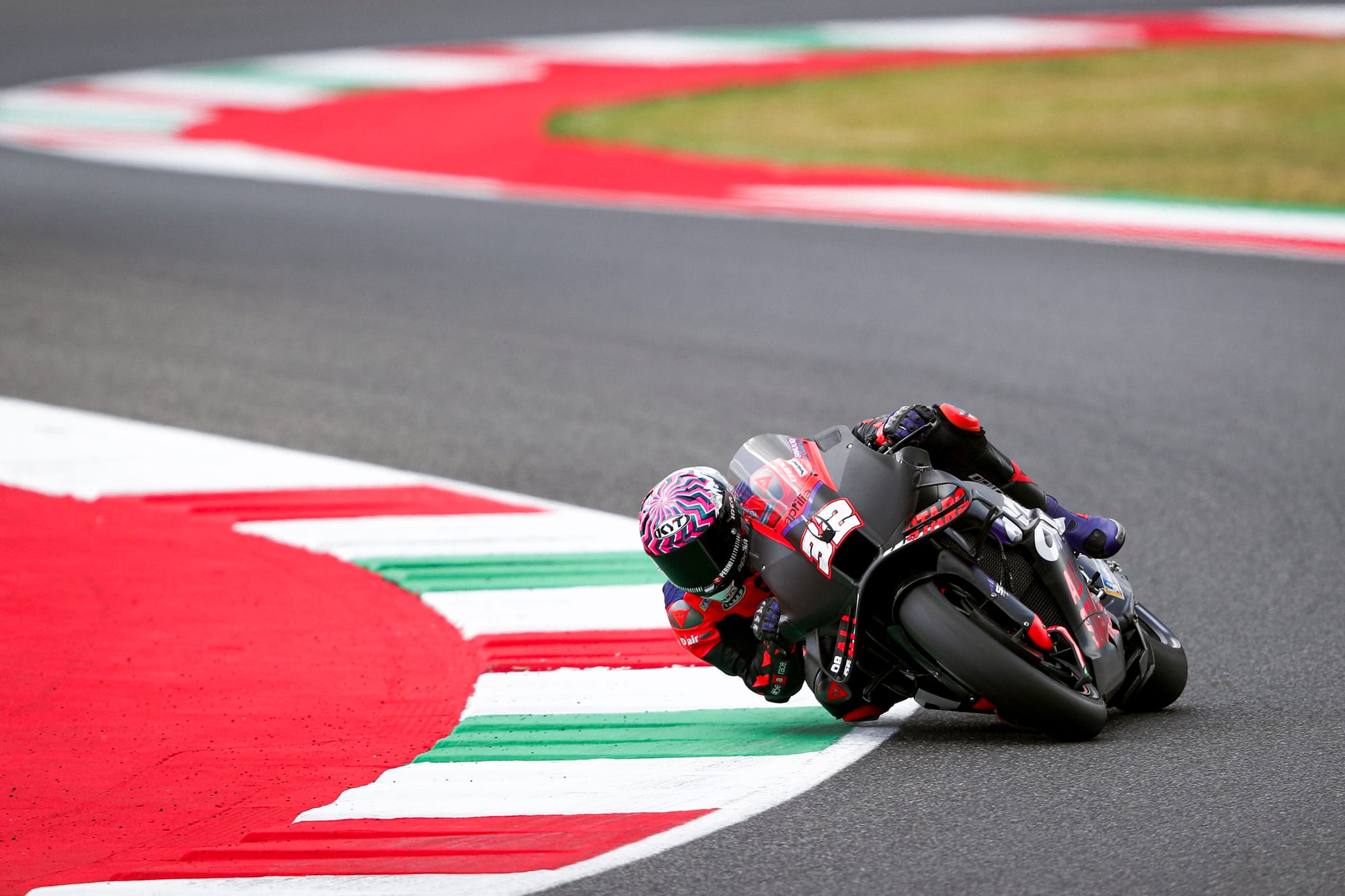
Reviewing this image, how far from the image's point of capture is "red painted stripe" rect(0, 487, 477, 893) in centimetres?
505

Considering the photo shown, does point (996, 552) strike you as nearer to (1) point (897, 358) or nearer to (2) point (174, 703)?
(2) point (174, 703)

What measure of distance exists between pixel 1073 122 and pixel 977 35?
6.69 metres

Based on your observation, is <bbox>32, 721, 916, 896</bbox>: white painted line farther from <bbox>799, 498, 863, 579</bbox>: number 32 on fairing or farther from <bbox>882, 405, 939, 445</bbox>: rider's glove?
<bbox>882, 405, 939, 445</bbox>: rider's glove

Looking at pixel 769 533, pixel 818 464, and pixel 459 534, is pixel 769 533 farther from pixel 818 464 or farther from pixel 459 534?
pixel 459 534

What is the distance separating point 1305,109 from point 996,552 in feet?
50.2

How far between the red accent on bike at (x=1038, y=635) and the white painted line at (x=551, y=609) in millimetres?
2018

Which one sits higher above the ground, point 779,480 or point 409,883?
point 779,480

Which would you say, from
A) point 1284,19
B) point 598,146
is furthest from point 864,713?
point 1284,19

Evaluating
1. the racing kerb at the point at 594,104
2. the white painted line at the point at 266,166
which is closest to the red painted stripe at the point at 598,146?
the racing kerb at the point at 594,104

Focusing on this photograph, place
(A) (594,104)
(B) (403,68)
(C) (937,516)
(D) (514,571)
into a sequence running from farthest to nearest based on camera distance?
(B) (403,68) < (A) (594,104) < (D) (514,571) < (C) (937,516)

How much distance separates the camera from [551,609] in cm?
700

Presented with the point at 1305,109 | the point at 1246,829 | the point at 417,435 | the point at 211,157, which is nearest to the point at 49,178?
the point at 211,157

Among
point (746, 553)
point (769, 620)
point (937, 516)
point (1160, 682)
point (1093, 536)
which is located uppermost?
point (937, 516)

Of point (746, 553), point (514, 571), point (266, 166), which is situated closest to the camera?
point (746, 553)
